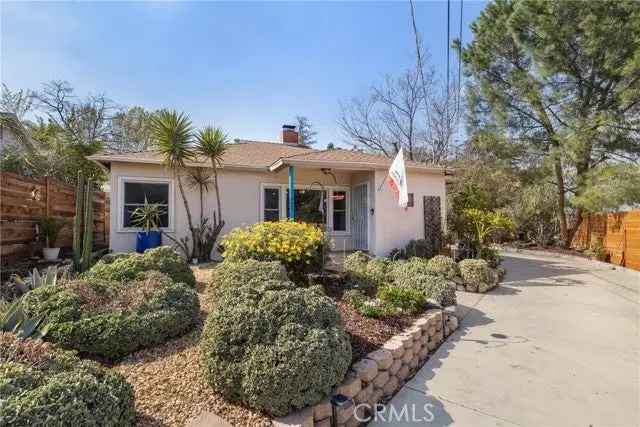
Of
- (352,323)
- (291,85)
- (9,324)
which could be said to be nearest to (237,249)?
(352,323)

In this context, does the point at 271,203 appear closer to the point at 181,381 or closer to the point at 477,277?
the point at 477,277

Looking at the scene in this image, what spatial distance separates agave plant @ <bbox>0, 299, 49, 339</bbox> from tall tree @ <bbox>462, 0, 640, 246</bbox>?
15.5 m

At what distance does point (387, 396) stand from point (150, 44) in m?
8.51

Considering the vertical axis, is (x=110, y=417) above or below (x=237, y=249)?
below

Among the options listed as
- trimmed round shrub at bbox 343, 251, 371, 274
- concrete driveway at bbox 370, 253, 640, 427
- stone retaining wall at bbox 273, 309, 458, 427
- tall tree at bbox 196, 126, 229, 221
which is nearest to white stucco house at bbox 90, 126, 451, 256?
tall tree at bbox 196, 126, 229, 221

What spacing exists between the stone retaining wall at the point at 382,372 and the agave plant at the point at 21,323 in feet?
8.22

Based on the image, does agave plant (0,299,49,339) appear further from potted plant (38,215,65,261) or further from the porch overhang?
the porch overhang

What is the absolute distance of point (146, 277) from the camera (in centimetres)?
460

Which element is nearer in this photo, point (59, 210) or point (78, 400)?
point (78, 400)

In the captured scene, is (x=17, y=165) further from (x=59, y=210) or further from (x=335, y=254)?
(x=335, y=254)

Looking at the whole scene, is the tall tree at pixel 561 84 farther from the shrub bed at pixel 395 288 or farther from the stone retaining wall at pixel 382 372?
the stone retaining wall at pixel 382 372

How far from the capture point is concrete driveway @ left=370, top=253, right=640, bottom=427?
9.82 ft

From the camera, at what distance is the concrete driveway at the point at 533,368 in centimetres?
299

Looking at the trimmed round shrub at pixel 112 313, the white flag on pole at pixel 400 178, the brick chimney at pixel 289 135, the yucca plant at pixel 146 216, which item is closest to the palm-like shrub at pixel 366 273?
the white flag on pole at pixel 400 178
